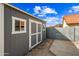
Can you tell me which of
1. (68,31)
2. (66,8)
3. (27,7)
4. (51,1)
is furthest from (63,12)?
(68,31)

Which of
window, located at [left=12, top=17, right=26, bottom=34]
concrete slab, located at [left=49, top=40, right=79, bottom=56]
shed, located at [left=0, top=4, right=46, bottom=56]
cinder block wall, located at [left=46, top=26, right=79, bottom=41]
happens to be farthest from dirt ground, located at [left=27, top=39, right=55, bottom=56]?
window, located at [left=12, top=17, right=26, bottom=34]

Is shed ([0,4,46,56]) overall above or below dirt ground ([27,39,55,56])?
above

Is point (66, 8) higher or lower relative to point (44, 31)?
higher

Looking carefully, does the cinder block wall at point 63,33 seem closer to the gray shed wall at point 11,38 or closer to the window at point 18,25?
the window at point 18,25

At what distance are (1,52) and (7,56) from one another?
325 mm

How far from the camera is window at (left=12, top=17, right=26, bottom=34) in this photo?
471 cm

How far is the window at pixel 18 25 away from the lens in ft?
15.5

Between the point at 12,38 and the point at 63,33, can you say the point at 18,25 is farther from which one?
the point at 63,33

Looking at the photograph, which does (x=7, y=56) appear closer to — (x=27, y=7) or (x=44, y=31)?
(x=27, y=7)

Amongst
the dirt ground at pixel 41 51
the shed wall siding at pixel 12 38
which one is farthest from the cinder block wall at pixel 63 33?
the shed wall siding at pixel 12 38

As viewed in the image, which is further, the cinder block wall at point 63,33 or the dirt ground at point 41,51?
the cinder block wall at point 63,33

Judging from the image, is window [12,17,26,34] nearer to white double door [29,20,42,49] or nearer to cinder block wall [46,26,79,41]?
white double door [29,20,42,49]

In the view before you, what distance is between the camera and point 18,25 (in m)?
5.11

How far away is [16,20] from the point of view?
16.1ft
